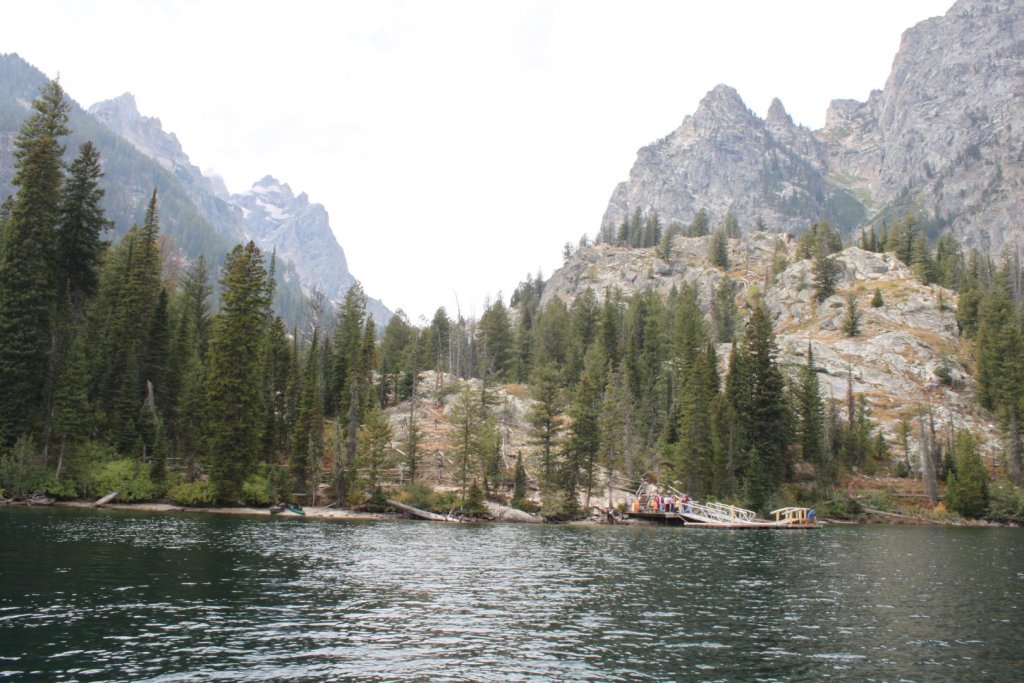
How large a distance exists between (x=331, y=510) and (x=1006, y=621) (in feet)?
194

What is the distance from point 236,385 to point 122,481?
13.6 m

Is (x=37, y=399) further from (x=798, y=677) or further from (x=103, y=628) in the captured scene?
(x=798, y=677)

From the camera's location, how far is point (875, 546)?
51.5m

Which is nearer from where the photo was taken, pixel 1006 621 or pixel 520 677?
pixel 520 677

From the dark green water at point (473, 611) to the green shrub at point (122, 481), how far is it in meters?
20.5

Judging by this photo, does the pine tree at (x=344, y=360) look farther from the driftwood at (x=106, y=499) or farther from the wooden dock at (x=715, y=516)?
the wooden dock at (x=715, y=516)

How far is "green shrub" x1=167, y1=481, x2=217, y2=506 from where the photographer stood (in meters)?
64.9

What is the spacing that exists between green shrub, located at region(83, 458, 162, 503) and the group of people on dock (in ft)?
167

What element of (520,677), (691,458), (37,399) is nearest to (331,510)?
(37,399)

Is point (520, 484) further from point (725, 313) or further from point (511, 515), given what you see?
point (725, 313)

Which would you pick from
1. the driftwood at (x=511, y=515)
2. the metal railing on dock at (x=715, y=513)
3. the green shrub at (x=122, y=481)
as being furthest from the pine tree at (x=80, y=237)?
the metal railing on dock at (x=715, y=513)

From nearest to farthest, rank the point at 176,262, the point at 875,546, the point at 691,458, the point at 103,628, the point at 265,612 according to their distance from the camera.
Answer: the point at 103,628
the point at 265,612
the point at 875,546
the point at 691,458
the point at 176,262

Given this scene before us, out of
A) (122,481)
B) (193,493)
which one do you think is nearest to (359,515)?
(193,493)

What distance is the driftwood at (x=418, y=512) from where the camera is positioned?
66812 mm
